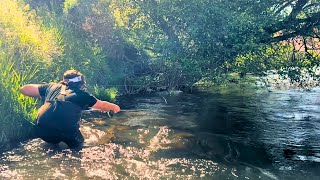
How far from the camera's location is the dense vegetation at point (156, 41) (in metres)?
11.7

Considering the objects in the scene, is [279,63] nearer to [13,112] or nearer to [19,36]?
[19,36]

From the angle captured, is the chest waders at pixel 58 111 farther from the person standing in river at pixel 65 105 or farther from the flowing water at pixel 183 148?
the flowing water at pixel 183 148

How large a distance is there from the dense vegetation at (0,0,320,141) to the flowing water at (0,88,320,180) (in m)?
1.63

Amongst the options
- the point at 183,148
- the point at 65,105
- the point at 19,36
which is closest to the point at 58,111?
the point at 65,105

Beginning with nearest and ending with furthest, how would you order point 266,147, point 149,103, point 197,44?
point 266,147 → point 197,44 → point 149,103

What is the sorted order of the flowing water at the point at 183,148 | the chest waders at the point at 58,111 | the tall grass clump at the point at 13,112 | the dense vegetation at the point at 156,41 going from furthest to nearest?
1. the dense vegetation at the point at 156,41
2. the tall grass clump at the point at 13,112
3. the chest waders at the point at 58,111
4. the flowing water at the point at 183,148

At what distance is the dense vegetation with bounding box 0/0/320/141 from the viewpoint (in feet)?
38.4

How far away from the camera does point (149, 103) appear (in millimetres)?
18531

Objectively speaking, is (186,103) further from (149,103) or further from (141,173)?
(141,173)

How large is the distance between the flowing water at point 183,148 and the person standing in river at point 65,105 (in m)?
0.57

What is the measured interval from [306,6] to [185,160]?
34.0 ft

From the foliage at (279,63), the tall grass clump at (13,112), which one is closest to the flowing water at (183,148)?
the tall grass clump at (13,112)

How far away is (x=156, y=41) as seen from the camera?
1828 centimetres

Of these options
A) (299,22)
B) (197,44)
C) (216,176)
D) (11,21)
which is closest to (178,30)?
(197,44)
